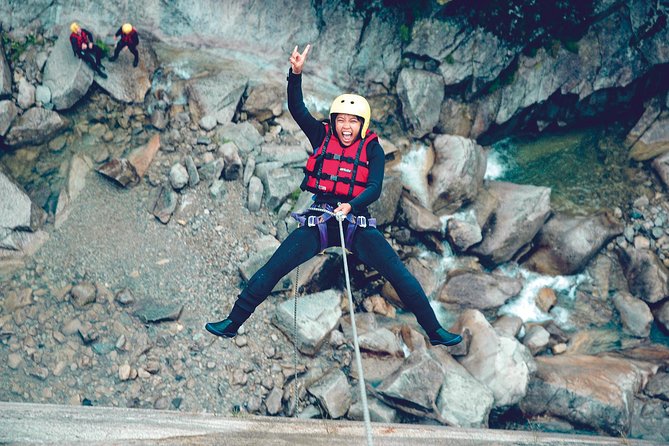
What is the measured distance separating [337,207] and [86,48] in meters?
6.08

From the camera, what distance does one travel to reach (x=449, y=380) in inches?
307

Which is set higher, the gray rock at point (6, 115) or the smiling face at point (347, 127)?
the smiling face at point (347, 127)

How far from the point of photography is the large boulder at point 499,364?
8.04 m

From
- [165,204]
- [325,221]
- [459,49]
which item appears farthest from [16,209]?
[459,49]

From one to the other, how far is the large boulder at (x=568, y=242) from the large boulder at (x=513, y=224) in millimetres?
363

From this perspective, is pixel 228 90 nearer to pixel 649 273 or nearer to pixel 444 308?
pixel 444 308

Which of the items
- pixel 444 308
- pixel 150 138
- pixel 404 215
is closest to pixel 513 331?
pixel 444 308

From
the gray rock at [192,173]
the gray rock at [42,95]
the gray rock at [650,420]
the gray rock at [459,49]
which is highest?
the gray rock at [459,49]

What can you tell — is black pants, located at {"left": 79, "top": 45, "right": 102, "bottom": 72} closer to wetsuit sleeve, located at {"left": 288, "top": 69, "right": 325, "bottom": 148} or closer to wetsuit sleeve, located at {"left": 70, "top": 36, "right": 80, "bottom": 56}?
wetsuit sleeve, located at {"left": 70, "top": 36, "right": 80, "bottom": 56}

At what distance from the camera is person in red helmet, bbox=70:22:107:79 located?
8422mm

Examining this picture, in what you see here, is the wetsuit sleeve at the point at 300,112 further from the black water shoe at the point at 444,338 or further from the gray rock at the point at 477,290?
the gray rock at the point at 477,290

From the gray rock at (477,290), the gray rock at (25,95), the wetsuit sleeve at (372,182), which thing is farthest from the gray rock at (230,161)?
the gray rock at (477,290)

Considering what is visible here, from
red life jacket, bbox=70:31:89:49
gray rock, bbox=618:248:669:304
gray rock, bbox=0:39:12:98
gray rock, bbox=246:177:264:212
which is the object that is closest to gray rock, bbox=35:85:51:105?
gray rock, bbox=0:39:12:98

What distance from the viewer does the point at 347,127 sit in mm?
5828
